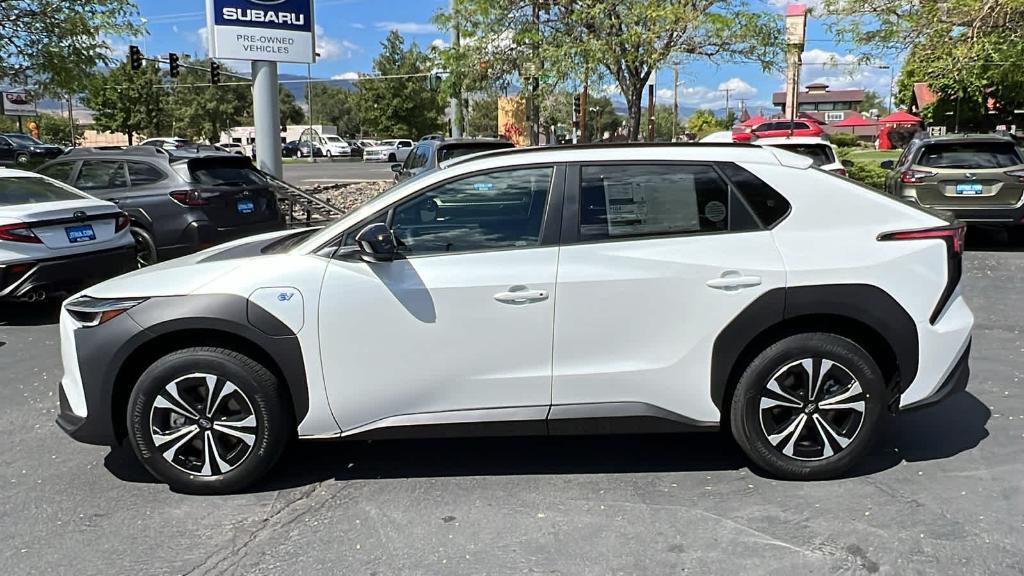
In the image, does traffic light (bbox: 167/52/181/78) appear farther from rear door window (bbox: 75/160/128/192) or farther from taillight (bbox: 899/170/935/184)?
taillight (bbox: 899/170/935/184)

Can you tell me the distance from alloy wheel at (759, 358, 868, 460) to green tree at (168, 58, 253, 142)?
62.8 metres

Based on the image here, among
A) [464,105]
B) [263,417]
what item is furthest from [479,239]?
[464,105]

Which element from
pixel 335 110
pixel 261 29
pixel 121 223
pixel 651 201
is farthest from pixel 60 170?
pixel 335 110

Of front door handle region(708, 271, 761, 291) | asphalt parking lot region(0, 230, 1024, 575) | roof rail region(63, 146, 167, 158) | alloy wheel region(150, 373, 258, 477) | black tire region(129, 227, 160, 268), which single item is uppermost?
roof rail region(63, 146, 167, 158)

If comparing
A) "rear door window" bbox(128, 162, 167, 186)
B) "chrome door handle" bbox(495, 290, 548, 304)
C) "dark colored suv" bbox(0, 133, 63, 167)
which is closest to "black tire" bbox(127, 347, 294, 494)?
"chrome door handle" bbox(495, 290, 548, 304)

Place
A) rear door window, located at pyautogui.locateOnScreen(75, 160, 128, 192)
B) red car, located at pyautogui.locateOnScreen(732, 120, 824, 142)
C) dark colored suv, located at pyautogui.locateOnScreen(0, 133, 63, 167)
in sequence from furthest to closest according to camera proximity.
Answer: red car, located at pyautogui.locateOnScreen(732, 120, 824, 142) → dark colored suv, located at pyautogui.locateOnScreen(0, 133, 63, 167) → rear door window, located at pyautogui.locateOnScreen(75, 160, 128, 192)

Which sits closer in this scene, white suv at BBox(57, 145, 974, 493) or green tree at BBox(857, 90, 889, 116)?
white suv at BBox(57, 145, 974, 493)

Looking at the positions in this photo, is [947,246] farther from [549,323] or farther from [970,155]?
[970,155]

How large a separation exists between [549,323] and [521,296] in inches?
7.2

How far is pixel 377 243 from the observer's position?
12.0 feet

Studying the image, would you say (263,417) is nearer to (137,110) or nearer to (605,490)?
(605,490)

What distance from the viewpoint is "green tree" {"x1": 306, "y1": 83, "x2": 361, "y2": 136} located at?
8788cm

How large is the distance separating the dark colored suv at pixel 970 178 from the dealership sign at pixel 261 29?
10.7 m

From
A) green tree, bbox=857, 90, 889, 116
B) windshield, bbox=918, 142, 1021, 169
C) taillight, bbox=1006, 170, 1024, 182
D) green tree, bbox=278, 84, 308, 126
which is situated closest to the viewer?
taillight, bbox=1006, 170, 1024, 182
